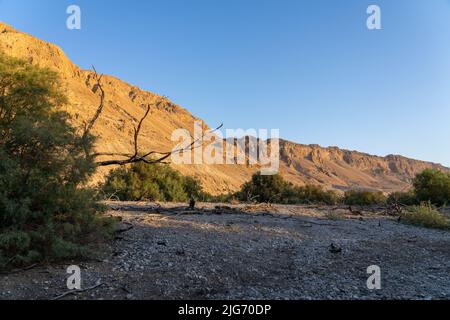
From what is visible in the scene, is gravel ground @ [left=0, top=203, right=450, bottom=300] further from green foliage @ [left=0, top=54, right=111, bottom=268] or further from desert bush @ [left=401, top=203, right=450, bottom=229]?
desert bush @ [left=401, top=203, right=450, bottom=229]

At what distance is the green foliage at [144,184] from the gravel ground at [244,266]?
7489 mm

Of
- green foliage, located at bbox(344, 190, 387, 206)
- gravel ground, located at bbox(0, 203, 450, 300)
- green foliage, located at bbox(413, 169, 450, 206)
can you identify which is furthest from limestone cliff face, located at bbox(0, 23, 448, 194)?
A: green foliage, located at bbox(413, 169, 450, 206)

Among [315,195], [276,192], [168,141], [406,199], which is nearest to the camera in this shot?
[406,199]

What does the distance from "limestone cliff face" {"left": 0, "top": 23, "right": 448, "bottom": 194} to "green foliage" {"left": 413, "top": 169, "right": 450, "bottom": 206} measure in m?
15.6

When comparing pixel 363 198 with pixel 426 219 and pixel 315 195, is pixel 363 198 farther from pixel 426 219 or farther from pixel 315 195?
pixel 426 219

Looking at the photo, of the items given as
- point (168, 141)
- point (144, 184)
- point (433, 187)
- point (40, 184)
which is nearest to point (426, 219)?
point (433, 187)

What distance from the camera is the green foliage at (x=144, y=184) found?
15.3 m

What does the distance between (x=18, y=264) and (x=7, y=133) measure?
1880 millimetres

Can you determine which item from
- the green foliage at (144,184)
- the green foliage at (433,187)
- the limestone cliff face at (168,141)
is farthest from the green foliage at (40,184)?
the green foliage at (433,187)

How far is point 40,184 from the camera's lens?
503 cm

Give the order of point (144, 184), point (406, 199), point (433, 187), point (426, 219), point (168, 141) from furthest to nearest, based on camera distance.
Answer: point (168, 141) < point (406, 199) < point (433, 187) < point (144, 184) < point (426, 219)

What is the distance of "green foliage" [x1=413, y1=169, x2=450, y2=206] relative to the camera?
53.3 ft

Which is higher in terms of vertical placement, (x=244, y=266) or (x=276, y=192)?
(x=276, y=192)

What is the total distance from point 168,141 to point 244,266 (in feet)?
176
